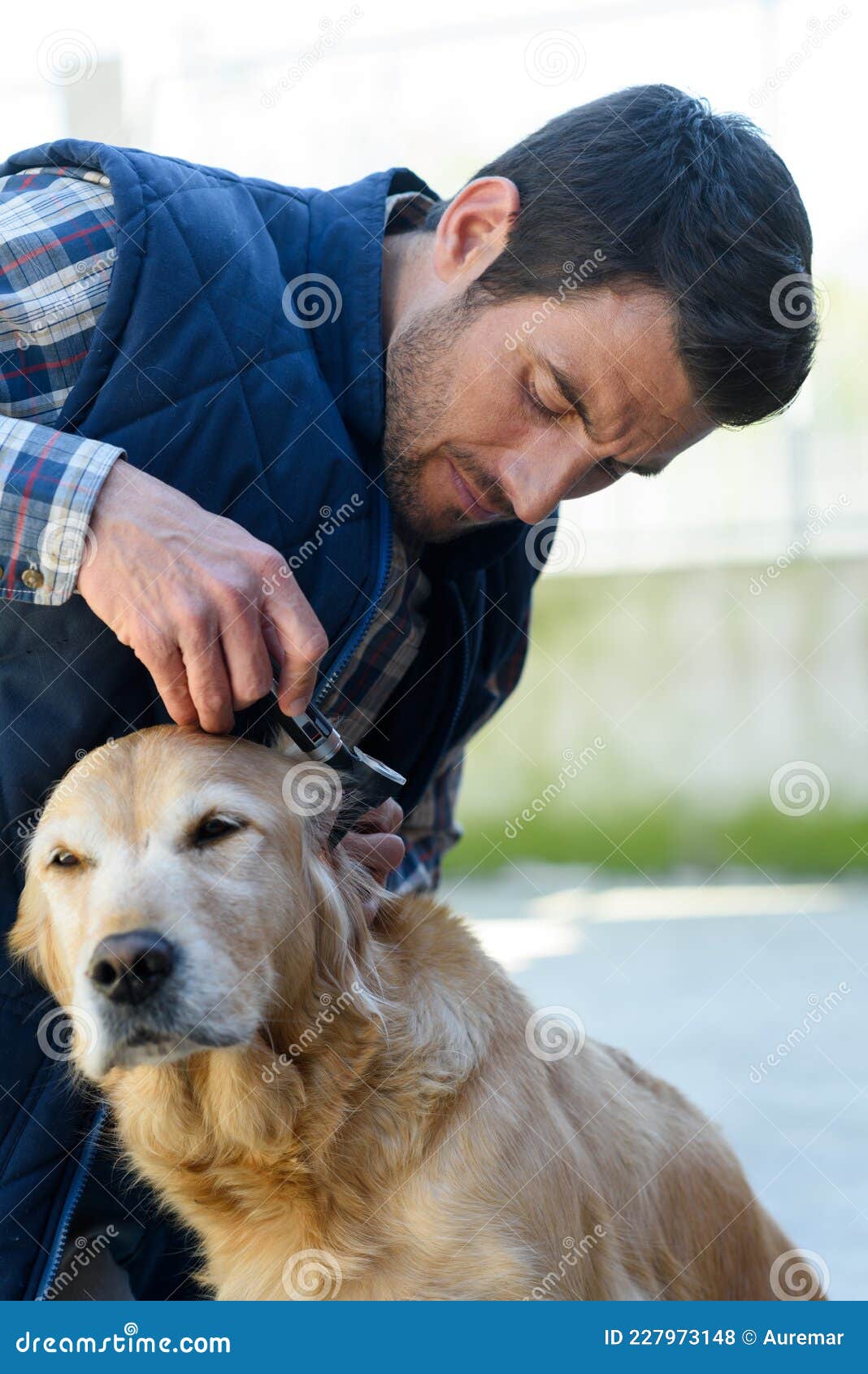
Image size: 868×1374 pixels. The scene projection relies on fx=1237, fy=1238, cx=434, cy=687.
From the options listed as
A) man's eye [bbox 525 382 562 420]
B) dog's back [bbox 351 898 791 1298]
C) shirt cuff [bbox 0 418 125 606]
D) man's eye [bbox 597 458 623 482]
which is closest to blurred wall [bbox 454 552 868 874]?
dog's back [bbox 351 898 791 1298]

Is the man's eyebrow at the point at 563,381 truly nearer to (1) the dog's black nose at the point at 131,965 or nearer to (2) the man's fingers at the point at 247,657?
(2) the man's fingers at the point at 247,657

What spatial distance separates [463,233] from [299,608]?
2.92 ft

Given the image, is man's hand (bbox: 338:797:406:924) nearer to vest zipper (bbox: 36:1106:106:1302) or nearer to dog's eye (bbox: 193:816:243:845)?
dog's eye (bbox: 193:816:243:845)

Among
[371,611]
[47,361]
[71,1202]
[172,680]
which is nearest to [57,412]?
[47,361]

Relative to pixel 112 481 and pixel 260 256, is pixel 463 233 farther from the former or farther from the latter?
pixel 112 481

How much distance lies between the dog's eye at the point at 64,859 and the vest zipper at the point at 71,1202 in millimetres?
491

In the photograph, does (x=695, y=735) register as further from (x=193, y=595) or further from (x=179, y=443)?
(x=193, y=595)

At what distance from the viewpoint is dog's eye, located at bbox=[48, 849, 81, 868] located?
1.78m

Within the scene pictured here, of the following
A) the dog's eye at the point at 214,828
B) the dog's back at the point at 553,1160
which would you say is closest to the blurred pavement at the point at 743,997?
the dog's back at the point at 553,1160

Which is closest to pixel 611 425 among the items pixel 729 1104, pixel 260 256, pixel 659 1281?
pixel 260 256

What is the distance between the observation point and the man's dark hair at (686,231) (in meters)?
2.05

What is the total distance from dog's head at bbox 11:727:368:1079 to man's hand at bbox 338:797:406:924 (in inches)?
3.2

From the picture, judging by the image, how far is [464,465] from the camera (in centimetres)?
222

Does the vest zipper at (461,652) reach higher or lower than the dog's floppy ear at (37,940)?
higher
